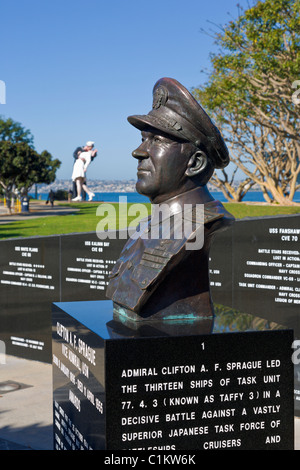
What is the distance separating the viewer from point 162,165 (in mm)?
4086

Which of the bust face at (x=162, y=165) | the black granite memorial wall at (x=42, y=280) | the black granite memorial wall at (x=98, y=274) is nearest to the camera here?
the bust face at (x=162, y=165)

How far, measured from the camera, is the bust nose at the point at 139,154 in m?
4.15

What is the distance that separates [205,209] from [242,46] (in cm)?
1490

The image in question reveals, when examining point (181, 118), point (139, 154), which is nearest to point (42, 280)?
point (139, 154)

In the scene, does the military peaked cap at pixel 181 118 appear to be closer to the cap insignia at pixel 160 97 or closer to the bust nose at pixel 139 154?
the cap insignia at pixel 160 97

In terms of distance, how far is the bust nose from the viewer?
13.6 ft

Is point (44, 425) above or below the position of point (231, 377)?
below

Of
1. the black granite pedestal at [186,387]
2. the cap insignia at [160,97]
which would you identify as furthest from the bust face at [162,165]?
the black granite pedestal at [186,387]

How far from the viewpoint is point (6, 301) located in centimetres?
968

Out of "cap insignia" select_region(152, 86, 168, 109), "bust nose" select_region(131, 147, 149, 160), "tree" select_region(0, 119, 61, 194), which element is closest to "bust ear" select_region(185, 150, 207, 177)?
"bust nose" select_region(131, 147, 149, 160)

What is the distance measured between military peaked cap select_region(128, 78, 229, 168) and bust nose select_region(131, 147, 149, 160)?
186 millimetres

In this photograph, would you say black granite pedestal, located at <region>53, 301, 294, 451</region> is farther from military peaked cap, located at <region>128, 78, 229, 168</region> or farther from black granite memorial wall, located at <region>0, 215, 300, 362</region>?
black granite memorial wall, located at <region>0, 215, 300, 362</region>
